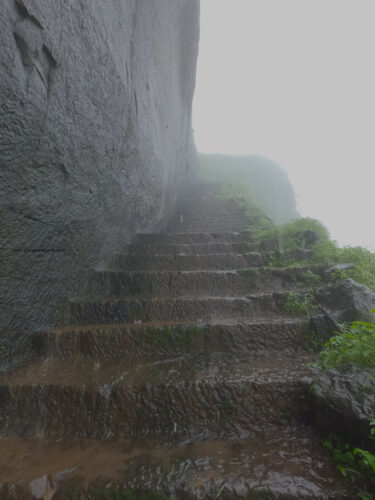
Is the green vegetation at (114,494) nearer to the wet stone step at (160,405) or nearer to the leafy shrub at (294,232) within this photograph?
the wet stone step at (160,405)

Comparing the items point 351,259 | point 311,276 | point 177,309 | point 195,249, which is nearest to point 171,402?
point 177,309

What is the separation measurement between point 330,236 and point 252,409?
348 centimetres

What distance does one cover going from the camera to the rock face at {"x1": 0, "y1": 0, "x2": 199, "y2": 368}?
1860mm

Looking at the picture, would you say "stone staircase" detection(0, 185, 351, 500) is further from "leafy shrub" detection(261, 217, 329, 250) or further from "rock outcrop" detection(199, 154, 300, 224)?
"rock outcrop" detection(199, 154, 300, 224)

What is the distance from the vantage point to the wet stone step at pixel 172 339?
8.19ft

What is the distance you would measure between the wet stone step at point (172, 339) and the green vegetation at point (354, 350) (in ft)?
1.53

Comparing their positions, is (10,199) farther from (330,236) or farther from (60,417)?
(330,236)

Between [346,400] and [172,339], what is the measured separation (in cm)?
148

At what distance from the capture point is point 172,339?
2572 mm

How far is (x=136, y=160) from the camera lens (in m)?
4.16

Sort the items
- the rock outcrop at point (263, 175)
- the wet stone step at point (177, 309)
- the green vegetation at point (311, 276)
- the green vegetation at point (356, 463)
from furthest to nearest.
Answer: the rock outcrop at point (263, 175) → the green vegetation at point (311, 276) → the wet stone step at point (177, 309) → the green vegetation at point (356, 463)

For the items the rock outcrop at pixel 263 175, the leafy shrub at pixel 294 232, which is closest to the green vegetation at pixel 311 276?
the leafy shrub at pixel 294 232

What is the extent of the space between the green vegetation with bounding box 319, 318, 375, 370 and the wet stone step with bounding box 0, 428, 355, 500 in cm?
51

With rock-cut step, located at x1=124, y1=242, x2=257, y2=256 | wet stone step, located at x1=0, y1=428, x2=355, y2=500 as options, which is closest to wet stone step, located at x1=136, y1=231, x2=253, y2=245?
rock-cut step, located at x1=124, y1=242, x2=257, y2=256
